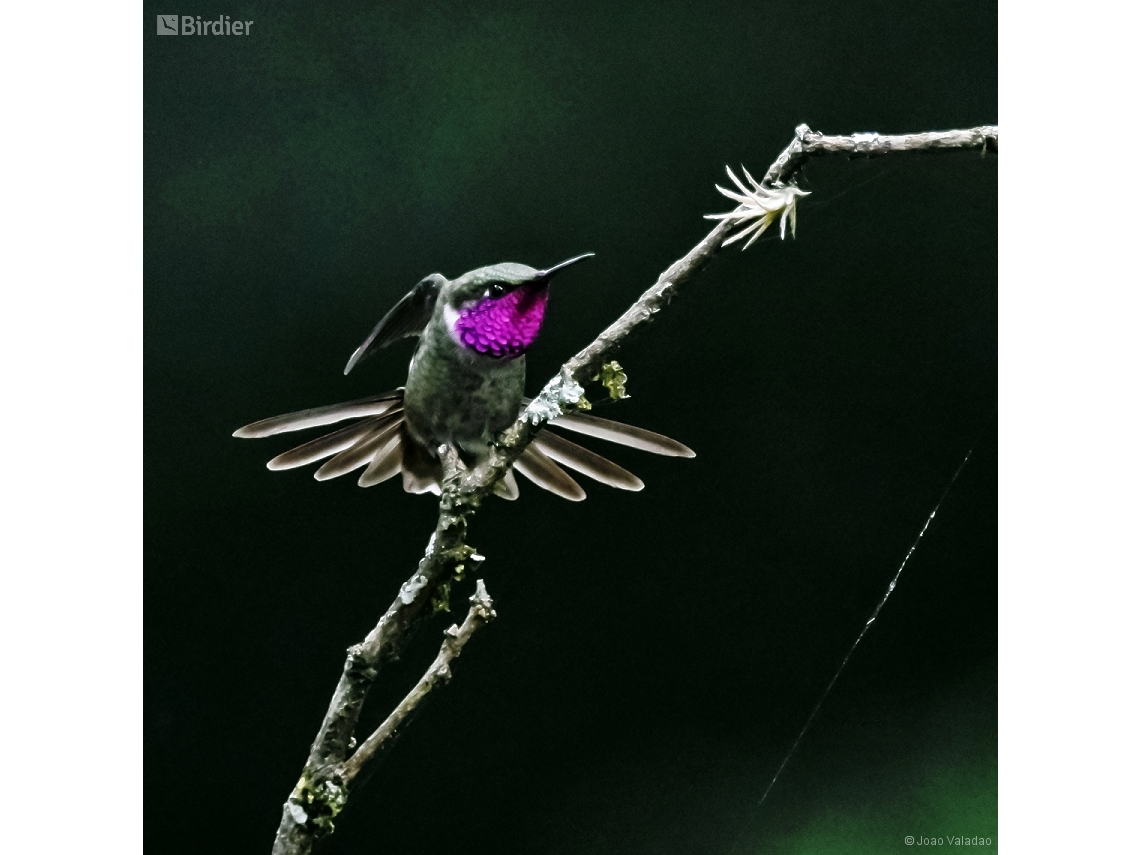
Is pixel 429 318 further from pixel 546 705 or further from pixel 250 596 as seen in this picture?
pixel 546 705

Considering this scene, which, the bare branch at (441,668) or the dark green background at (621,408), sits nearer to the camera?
the bare branch at (441,668)

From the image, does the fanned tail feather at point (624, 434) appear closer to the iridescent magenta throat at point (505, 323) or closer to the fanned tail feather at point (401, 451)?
the fanned tail feather at point (401, 451)

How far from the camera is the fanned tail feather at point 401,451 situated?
1.67m

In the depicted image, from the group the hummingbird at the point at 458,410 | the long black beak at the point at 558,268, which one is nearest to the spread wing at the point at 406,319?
the hummingbird at the point at 458,410

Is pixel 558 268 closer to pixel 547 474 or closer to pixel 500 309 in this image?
pixel 500 309

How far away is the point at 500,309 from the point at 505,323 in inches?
0.8

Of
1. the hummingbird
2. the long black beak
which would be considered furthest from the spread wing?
the long black beak

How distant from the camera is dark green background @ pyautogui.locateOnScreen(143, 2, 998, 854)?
169 centimetres

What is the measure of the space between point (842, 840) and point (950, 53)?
119 cm

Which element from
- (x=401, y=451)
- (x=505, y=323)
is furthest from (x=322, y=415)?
(x=505, y=323)

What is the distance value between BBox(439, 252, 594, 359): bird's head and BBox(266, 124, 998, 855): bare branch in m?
0.14

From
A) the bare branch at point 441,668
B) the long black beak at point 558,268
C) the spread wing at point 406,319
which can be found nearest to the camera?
the bare branch at point 441,668

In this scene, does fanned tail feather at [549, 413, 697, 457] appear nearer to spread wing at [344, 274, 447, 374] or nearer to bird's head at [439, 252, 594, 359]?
bird's head at [439, 252, 594, 359]

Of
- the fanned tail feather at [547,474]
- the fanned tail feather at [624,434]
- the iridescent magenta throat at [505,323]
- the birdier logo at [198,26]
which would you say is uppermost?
the birdier logo at [198,26]
